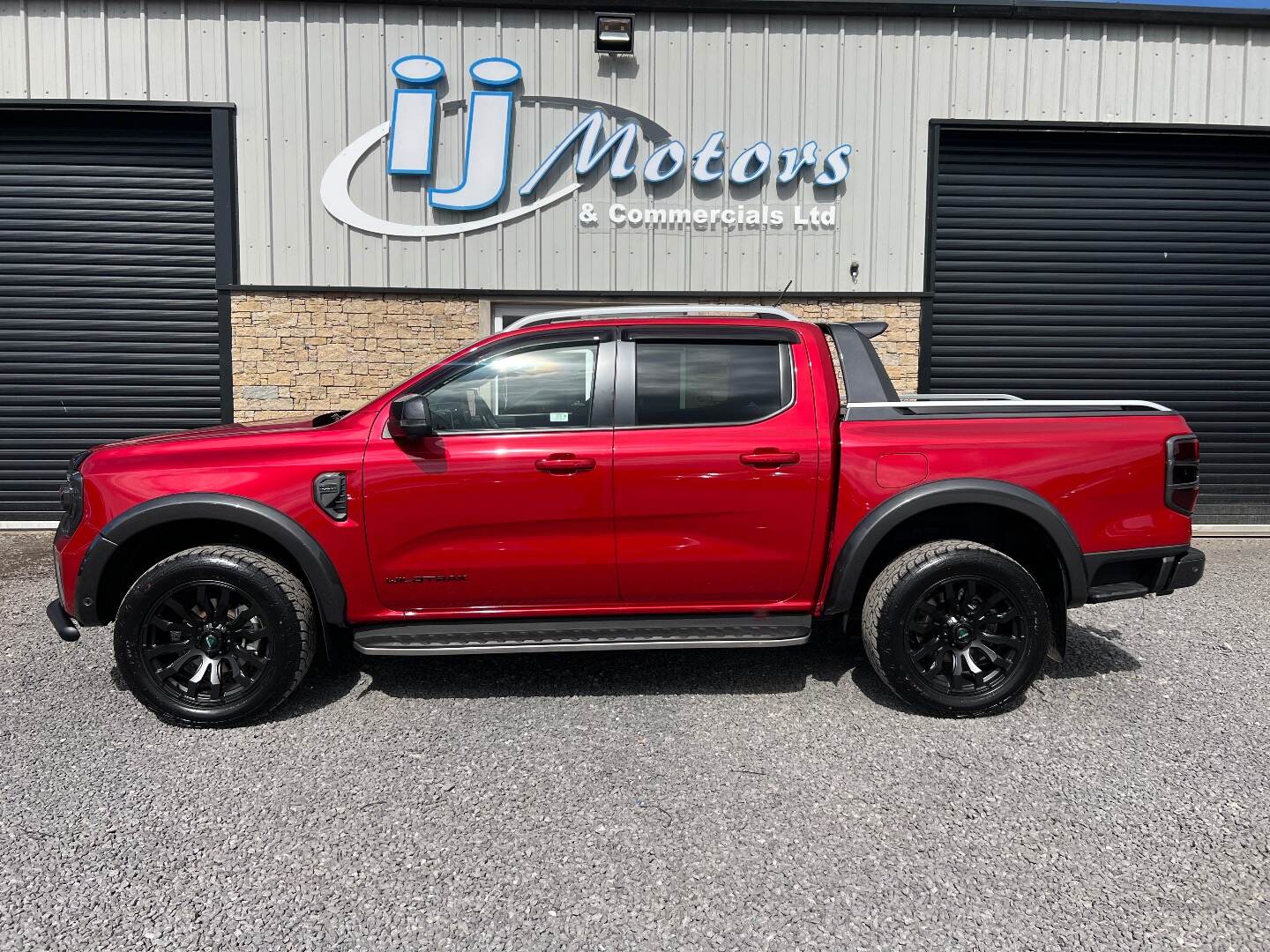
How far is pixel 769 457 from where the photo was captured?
3.37 m

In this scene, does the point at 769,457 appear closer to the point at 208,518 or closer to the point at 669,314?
the point at 669,314

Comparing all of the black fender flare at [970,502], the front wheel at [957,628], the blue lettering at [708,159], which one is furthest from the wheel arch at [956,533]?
the blue lettering at [708,159]

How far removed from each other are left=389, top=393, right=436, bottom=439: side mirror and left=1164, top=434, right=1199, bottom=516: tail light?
10.6ft

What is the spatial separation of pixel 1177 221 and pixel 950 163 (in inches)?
96.9

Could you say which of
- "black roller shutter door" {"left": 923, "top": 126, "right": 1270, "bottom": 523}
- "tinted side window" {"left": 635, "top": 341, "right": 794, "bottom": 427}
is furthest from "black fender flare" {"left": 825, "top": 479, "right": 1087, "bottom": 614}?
"black roller shutter door" {"left": 923, "top": 126, "right": 1270, "bottom": 523}

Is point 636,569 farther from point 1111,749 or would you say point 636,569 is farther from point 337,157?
point 337,157

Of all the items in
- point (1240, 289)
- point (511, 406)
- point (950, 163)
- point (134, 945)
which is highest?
point (950, 163)

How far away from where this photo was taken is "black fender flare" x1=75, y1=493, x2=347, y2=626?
3264mm

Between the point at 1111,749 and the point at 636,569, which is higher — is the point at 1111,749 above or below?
below

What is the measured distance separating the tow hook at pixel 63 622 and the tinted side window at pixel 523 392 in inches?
72.9

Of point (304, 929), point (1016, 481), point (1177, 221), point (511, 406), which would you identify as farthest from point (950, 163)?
point (304, 929)

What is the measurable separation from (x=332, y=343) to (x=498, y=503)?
501 cm

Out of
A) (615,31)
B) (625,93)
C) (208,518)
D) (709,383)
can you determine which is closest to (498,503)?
(709,383)

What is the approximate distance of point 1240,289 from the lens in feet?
26.4
